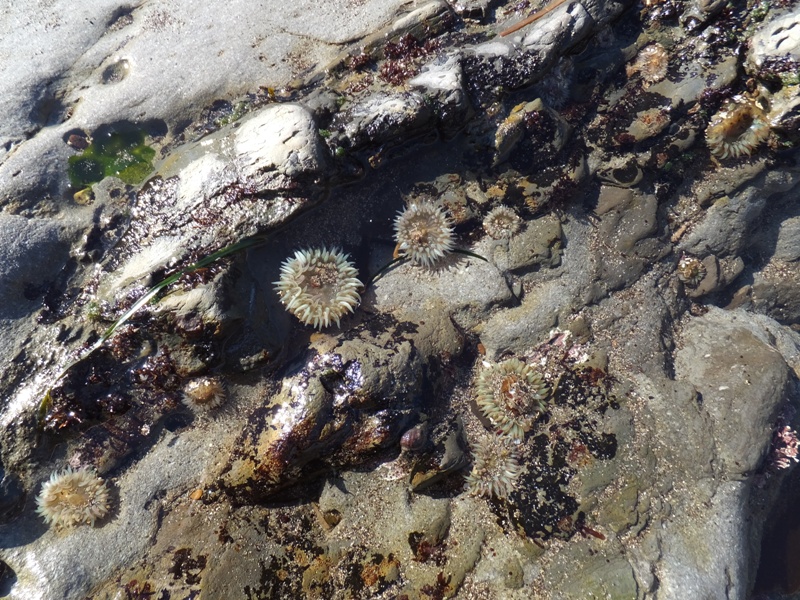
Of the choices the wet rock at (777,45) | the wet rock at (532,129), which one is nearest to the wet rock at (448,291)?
the wet rock at (532,129)

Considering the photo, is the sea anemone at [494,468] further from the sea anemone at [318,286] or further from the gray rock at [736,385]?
the gray rock at [736,385]

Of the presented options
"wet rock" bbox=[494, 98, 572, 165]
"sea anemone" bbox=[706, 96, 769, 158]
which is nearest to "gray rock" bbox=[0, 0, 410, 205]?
"wet rock" bbox=[494, 98, 572, 165]

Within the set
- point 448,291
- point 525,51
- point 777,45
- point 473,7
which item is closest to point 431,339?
point 448,291

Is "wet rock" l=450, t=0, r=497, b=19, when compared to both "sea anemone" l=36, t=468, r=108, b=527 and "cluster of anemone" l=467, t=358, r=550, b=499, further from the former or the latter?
"sea anemone" l=36, t=468, r=108, b=527

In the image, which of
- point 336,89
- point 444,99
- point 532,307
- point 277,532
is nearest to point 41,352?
point 277,532

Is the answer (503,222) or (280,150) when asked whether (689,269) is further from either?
(280,150)

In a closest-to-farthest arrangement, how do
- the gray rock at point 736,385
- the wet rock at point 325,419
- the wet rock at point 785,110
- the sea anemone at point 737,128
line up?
the wet rock at point 325,419 → the wet rock at point 785,110 → the gray rock at point 736,385 → the sea anemone at point 737,128

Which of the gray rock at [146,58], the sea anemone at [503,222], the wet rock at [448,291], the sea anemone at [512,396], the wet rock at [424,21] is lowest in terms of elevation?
the sea anemone at [512,396]
